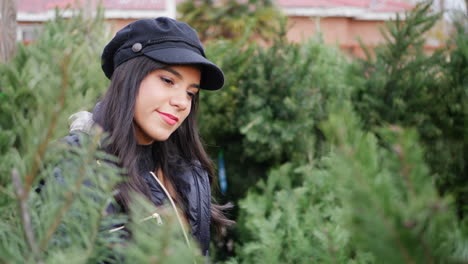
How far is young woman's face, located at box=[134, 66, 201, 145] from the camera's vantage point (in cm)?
209

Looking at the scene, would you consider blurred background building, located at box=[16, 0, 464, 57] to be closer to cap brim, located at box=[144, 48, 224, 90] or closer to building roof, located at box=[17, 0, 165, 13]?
building roof, located at box=[17, 0, 165, 13]

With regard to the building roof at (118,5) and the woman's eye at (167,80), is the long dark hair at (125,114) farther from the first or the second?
the building roof at (118,5)

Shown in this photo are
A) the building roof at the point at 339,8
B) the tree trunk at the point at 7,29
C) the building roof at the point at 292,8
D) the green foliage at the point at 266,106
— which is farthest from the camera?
the building roof at the point at 339,8

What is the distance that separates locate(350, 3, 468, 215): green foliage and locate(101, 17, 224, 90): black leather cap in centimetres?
124

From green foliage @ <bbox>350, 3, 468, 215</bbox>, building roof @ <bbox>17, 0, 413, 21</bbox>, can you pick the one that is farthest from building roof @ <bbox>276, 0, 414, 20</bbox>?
green foliage @ <bbox>350, 3, 468, 215</bbox>

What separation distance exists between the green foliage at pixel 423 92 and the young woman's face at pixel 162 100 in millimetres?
1261

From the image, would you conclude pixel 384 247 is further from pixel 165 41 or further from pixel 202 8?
pixel 202 8

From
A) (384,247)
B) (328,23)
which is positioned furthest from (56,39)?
(328,23)

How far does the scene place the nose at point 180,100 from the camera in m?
2.09

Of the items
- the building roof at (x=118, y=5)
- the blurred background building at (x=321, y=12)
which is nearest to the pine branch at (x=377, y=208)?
the blurred background building at (x=321, y=12)

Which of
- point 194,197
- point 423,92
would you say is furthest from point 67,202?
point 423,92

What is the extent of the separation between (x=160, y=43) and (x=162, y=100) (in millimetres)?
258

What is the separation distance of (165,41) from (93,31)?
1482 millimetres

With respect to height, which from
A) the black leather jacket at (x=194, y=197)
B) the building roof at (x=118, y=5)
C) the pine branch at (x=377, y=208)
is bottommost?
the black leather jacket at (x=194, y=197)
